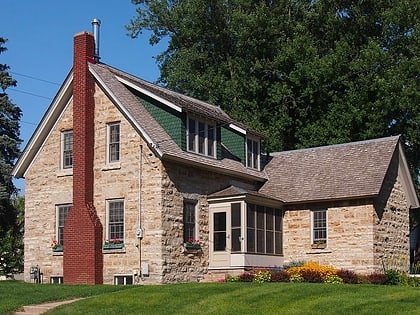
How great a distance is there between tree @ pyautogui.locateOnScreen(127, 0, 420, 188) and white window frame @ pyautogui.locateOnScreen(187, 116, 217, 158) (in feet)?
41.2

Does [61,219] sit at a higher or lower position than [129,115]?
lower

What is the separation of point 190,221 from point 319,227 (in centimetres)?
601

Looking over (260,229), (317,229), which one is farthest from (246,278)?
(317,229)

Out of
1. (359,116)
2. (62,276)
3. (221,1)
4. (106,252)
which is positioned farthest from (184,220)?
(221,1)

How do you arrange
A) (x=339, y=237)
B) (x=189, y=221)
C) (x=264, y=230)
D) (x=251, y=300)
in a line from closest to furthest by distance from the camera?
(x=251, y=300) → (x=189, y=221) → (x=339, y=237) → (x=264, y=230)

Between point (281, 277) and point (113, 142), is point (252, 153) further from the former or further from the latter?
point (281, 277)

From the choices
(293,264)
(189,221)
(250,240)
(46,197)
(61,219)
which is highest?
(46,197)

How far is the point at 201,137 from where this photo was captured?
2791 cm

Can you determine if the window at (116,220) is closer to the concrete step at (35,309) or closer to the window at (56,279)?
the window at (56,279)

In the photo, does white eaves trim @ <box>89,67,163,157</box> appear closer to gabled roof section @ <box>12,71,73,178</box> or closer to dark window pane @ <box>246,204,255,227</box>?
gabled roof section @ <box>12,71,73,178</box>

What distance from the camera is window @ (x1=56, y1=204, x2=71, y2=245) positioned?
2803 cm

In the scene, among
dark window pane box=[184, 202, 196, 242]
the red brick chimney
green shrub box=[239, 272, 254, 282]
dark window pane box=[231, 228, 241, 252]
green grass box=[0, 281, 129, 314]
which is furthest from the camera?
dark window pane box=[231, 228, 241, 252]

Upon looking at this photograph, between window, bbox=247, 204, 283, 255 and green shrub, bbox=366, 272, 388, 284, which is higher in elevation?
window, bbox=247, 204, 283, 255

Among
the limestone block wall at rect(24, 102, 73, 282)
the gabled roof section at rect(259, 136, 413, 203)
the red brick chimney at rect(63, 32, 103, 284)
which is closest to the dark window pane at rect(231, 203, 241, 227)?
the gabled roof section at rect(259, 136, 413, 203)
